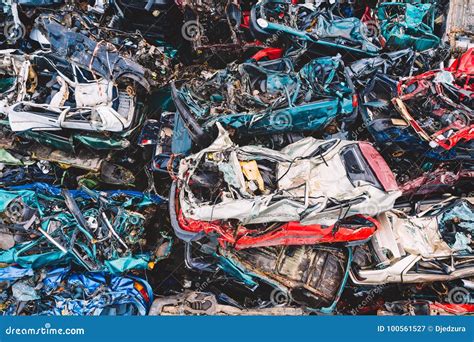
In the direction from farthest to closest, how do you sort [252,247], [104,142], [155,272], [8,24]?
1. [8,24]
2. [155,272]
3. [104,142]
4. [252,247]

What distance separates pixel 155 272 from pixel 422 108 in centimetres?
408

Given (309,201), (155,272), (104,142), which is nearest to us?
(309,201)

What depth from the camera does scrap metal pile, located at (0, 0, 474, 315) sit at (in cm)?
538

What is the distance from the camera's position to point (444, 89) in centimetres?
617

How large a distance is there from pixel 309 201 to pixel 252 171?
0.70m

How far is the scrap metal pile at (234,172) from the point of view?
5.38m

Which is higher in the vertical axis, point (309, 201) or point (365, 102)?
point (365, 102)

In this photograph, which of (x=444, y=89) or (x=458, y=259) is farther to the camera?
(x=444, y=89)

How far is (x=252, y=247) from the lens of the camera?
18.6ft

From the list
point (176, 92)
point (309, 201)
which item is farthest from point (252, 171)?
point (176, 92)

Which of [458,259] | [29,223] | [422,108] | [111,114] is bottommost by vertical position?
[29,223]

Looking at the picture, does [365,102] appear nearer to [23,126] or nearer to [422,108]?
[422,108]

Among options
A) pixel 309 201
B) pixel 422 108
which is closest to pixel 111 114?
pixel 309 201

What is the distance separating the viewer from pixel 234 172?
5.21 m
